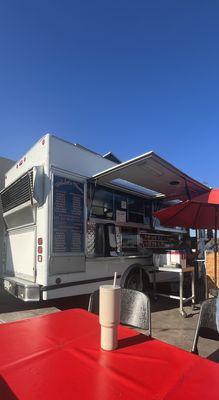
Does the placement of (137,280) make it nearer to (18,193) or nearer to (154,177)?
(154,177)

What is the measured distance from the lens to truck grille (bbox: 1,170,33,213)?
18.0ft

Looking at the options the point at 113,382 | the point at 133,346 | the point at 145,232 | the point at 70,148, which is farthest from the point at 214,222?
the point at 113,382

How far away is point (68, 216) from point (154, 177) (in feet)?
6.66

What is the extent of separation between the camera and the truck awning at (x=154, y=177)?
18.0 ft

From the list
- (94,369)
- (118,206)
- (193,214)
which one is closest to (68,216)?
(118,206)

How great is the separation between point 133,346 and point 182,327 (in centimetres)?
385

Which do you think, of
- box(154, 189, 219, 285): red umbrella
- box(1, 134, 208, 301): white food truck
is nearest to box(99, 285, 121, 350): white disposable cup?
box(1, 134, 208, 301): white food truck

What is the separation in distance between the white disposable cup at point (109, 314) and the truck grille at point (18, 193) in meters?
3.85

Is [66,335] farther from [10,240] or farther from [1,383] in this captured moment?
[10,240]

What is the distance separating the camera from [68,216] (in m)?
5.38

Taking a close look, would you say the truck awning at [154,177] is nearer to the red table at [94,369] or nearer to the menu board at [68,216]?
the menu board at [68,216]

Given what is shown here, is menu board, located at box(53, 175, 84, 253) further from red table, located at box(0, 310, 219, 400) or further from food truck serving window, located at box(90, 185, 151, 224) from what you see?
red table, located at box(0, 310, 219, 400)

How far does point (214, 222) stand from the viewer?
6.41 metres

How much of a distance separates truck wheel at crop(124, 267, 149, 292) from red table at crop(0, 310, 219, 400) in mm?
4533
